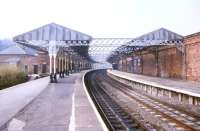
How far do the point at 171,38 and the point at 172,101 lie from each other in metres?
16.9

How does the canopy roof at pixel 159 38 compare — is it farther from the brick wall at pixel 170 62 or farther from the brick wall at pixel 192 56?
the brick wall at pixel 192 56

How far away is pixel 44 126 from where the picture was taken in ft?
38.2

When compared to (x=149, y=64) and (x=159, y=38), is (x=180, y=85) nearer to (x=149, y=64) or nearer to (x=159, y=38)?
(x=159, y=38)

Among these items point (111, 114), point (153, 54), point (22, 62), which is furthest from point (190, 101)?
point (22, 62)

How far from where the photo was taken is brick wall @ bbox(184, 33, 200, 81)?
29578 mm

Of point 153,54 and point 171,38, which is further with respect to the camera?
point 153,54

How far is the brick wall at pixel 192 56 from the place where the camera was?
29578 millimetres

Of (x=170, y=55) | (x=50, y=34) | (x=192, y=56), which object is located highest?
(x=50, y=34)

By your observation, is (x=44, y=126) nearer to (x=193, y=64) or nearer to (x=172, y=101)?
(x=172, y=101)

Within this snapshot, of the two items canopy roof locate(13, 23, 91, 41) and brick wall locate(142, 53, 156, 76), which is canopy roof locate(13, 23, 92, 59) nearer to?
canopy roof locate(13, 23, 91, 41)

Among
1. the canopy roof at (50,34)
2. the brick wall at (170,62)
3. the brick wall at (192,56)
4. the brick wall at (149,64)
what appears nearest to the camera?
the brick wall at (192,56)

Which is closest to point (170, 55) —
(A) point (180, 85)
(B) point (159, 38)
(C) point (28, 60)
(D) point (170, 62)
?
(D) point (170, 62)

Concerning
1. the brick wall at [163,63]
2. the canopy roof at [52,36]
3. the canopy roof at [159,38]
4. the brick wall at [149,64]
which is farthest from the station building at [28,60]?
the canopy roof at [159,38]

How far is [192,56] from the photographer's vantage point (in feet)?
102
